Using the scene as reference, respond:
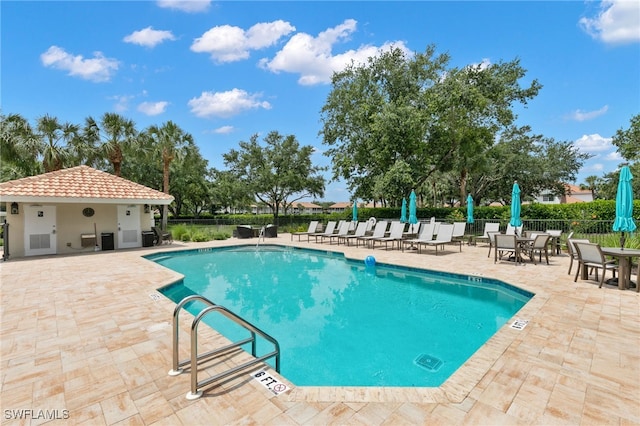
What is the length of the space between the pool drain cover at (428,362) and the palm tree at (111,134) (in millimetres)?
21117

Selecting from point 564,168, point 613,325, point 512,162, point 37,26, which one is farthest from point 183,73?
point 564,168

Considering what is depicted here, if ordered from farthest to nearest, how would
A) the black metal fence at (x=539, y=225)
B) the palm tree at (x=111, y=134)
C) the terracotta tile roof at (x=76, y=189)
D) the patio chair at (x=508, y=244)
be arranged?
the palm tree at (x=111, y=134) < the black metal fence at (x=539, y=225) < the terracotta tile roof at (x=76, y=189) < the patio chair at (x=508, y=244)

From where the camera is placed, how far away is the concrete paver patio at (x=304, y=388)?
2.43m

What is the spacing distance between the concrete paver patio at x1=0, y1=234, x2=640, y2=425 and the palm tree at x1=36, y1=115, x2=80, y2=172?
54.3 ft

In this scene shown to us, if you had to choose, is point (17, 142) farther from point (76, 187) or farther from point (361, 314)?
point (361, 314)

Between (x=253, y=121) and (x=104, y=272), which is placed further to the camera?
(x=253, y=121)

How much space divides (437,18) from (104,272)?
14.4 meters

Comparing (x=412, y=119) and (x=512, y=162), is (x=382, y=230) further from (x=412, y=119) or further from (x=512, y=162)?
(x=512, y=162)

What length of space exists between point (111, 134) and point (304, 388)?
21.7 meters

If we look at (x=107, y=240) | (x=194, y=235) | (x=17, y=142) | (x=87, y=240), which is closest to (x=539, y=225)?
(x=194, y=235)

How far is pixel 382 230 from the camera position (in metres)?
14.0

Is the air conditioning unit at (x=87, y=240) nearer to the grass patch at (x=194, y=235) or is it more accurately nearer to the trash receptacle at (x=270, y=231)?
Result: the grass patch at (x=194, y=235)

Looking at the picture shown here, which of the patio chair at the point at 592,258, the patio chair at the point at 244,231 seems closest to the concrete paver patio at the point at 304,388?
the patio chair at the point at 592,258

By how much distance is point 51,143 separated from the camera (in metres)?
17.8
